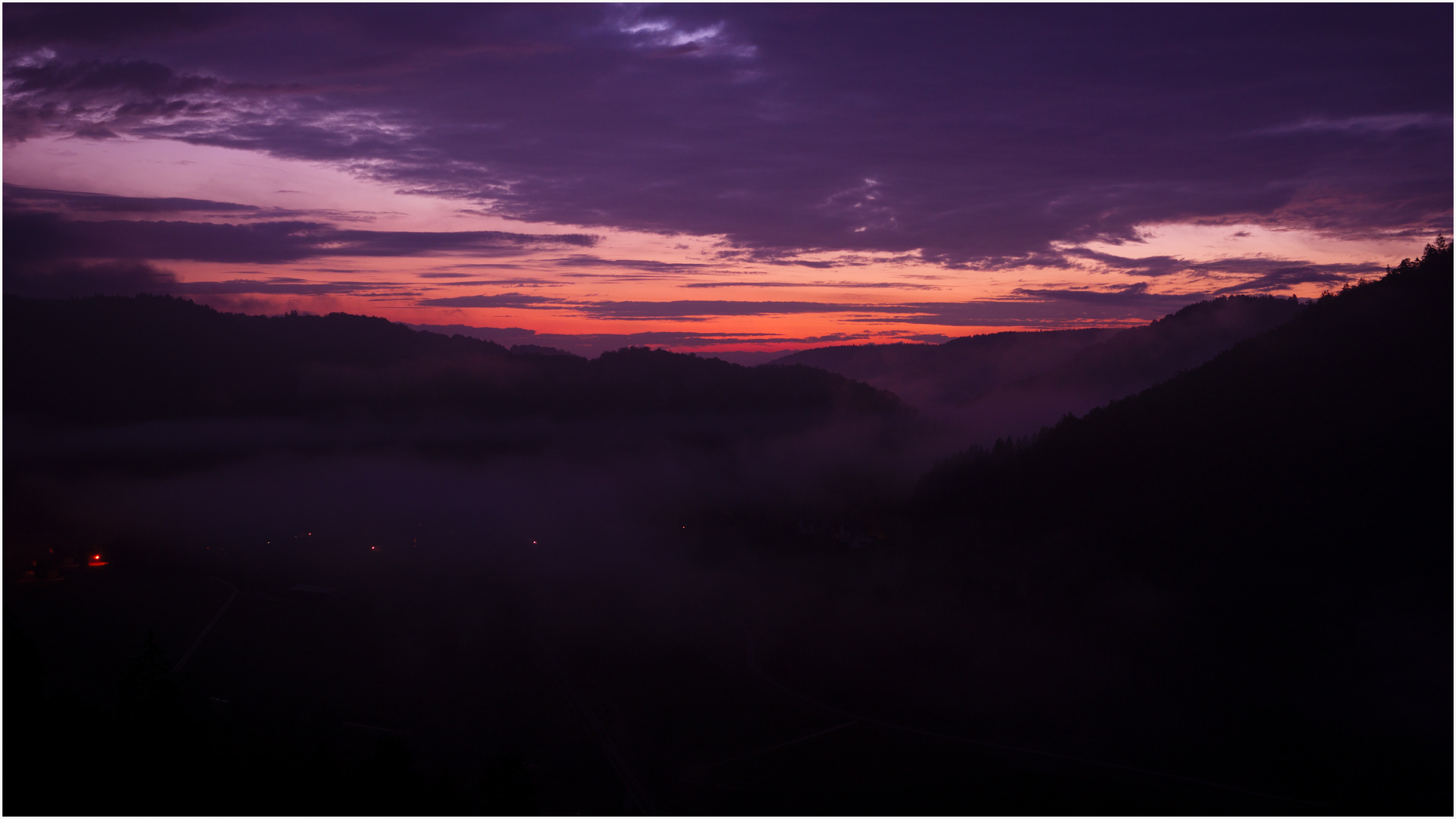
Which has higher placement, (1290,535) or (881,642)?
(1290,535)

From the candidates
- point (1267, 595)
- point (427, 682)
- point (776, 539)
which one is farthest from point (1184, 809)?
point (776, 539)

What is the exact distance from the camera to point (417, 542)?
127062 mm

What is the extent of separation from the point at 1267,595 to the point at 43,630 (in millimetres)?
110784

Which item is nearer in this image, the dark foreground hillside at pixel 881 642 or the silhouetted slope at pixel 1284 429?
the dark foreground hillside at pixel 881 642

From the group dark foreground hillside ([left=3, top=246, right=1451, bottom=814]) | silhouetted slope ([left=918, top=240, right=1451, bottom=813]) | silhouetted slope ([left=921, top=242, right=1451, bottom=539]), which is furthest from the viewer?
silhouetted slope ([left=921, top=242, right=1451, bottom=539])

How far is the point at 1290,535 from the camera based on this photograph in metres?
71.3

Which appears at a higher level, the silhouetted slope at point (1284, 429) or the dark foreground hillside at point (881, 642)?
the silhouetted slope at point (1284, 429)

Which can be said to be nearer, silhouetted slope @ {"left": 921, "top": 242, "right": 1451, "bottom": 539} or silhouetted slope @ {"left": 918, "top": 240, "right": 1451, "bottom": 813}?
silhouetted slope @ {"left": 918, "top": 240, "right": 1451, "bottom": 813}

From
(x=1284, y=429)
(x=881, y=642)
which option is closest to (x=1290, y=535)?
(x=1284, y=429)

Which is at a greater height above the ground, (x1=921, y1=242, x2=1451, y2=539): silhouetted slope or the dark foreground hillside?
(x1=921, y1=242, x2=1451, y2=539): silhouetted slope

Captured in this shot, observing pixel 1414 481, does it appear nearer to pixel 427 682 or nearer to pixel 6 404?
pixel 427 682

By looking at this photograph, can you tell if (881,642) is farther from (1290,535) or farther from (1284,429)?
(1284,429)

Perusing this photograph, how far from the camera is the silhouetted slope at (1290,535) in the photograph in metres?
54.7

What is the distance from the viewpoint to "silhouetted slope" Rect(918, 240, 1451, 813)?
179 ft
